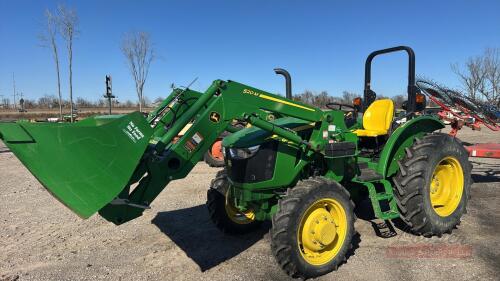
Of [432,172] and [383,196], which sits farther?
[432,172]

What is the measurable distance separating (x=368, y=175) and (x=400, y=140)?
2.31 feet

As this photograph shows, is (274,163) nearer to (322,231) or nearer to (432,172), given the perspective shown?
(322,231)

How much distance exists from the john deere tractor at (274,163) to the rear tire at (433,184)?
0.04 feet

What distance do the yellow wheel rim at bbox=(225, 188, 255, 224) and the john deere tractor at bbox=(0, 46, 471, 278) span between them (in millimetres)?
13

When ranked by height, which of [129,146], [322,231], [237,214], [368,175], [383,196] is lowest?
[237,214]

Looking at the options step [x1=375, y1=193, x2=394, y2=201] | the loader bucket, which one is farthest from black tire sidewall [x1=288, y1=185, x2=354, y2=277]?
the loader bucket

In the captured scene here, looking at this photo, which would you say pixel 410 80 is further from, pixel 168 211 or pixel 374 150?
pixel 168 211

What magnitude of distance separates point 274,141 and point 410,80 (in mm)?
2277

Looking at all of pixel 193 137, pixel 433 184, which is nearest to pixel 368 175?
pixel 433 184

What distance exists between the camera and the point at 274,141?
13.7 feet

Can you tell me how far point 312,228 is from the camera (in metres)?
3.92

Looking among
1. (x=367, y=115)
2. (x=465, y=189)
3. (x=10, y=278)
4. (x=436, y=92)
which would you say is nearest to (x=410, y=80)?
(x=367, y=115)

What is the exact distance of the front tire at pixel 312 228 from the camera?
3.71 m

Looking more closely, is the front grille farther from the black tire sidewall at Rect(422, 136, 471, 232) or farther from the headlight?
A: the black tire sidewall at Rect(422, 136, 471, 232)
